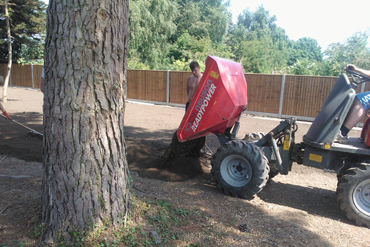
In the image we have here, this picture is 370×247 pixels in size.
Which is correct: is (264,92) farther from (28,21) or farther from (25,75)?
(25,75)

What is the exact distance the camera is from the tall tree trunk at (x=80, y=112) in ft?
8.52

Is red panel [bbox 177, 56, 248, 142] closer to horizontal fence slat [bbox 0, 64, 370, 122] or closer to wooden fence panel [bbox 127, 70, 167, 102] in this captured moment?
horizontal fence slat [bbox 0, 64, 370, 122]

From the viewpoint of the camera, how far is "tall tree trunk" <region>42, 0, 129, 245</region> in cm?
260

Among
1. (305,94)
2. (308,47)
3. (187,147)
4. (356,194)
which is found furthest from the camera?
(308,47)

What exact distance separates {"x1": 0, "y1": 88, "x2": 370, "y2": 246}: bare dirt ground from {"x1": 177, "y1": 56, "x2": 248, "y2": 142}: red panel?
2.94 feet

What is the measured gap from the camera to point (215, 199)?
436 cm

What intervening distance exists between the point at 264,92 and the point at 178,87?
441cm


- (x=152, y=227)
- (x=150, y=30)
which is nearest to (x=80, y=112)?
(x=152, y=227)

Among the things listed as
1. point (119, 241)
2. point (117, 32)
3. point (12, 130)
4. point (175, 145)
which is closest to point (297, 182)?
point (175, 145)

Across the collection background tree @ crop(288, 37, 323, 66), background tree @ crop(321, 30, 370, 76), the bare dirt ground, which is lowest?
the bare dirt ground

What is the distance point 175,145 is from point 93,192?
2778 millimetres

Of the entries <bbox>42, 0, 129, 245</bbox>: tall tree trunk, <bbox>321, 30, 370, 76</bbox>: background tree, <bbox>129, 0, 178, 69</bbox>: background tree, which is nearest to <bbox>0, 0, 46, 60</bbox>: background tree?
<bbox>129, 0, 178, 69</bbox>: background tree

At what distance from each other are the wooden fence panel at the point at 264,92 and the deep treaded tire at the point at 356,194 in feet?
29.3

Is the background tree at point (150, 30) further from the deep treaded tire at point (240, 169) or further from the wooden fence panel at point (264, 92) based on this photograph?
the deep treaded tire at point (240, 169)
